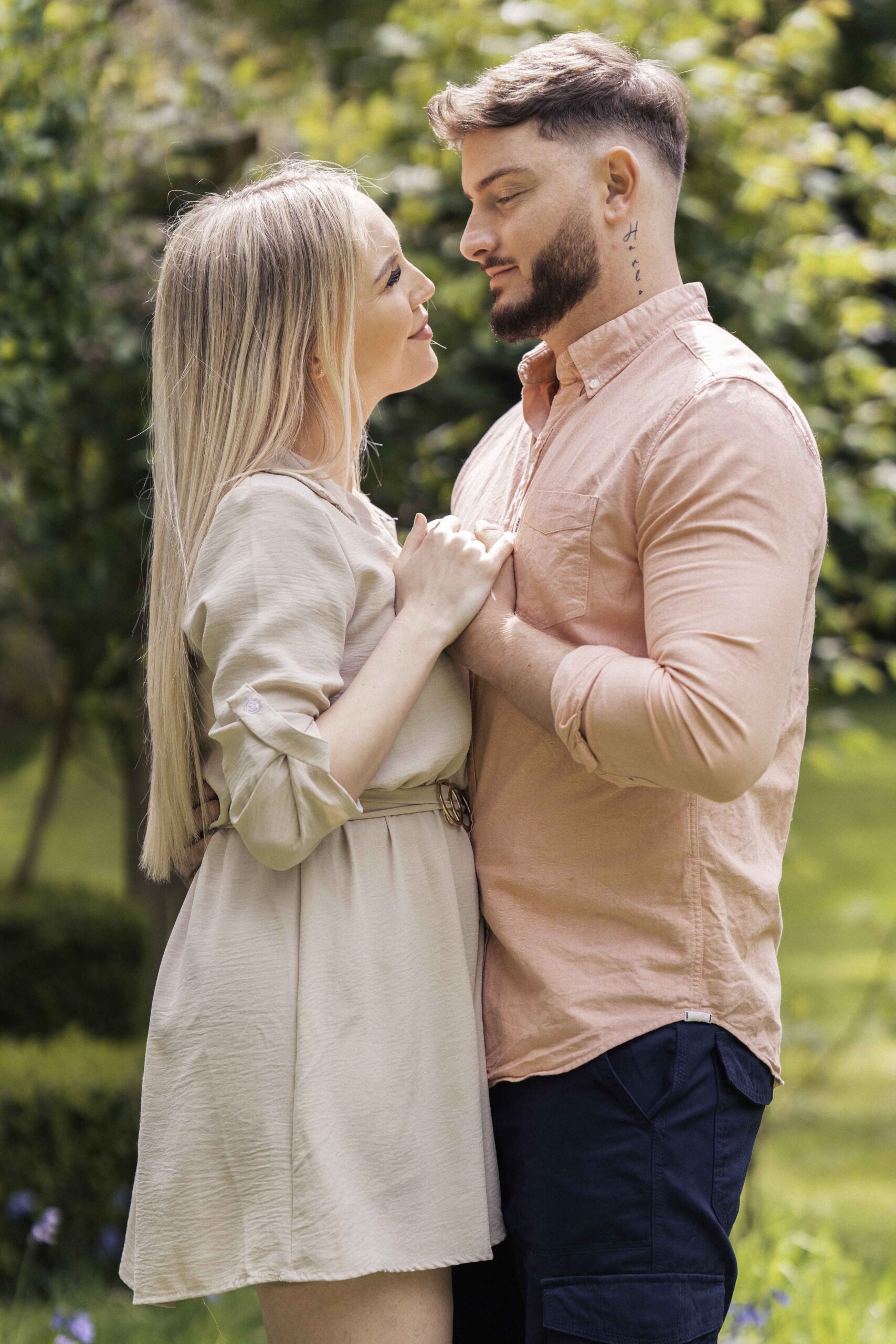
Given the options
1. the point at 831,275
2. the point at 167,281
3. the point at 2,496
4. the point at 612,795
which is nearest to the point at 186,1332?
the point at 2,496

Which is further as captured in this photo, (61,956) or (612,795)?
(61,956)

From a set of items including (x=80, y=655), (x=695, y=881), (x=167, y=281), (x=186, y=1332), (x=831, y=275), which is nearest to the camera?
(x=695, y=881)

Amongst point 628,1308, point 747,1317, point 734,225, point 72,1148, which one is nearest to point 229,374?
point 628,1308

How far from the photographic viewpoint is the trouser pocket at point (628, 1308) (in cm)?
161

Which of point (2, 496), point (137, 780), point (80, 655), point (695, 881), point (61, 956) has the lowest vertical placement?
point (61, 956)

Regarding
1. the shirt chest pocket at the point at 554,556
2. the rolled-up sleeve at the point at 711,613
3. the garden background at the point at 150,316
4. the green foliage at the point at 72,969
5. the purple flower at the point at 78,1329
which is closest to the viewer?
the rolled-up sleeve at the point at 711,613

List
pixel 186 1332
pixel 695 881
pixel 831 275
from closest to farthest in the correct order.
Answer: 1. pixel 695 881
2. pixel 186 1332
3. pixel 831 275

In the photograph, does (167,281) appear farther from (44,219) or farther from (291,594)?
(44,219)

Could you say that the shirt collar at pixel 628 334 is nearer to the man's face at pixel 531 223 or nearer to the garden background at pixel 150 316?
the man's face at pixel 531 223

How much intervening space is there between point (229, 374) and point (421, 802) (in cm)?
61

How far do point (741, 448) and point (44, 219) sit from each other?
2.41m

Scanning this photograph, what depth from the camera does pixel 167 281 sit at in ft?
6.19

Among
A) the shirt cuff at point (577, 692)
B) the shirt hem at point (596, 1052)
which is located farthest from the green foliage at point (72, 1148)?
the shirt cuff at point (577, 692)

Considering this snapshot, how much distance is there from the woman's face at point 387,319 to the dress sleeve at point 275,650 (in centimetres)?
27
